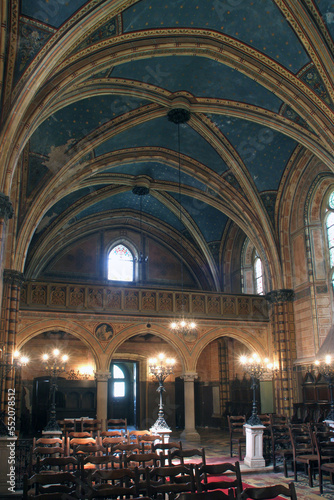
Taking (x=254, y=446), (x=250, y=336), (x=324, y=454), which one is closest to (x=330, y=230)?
(x=250, y=336)

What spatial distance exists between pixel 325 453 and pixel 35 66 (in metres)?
10.4

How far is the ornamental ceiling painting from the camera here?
11.0 m

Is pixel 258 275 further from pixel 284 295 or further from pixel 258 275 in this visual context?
pixel 284 295

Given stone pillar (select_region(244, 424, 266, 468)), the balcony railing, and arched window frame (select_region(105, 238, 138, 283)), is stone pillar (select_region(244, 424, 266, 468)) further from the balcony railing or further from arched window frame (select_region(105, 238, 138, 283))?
arched window frame (select_region(105, 238, 138, 283))

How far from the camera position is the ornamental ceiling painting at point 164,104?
10977mm

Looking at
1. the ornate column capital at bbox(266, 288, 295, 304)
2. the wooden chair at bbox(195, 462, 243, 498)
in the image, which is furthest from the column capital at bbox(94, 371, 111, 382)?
the wooden chair at bbox(195, 462, 243, 498)

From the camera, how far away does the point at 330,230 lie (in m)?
Result: 17.3

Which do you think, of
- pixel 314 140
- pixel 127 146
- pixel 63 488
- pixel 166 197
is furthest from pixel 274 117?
pixel 63 488

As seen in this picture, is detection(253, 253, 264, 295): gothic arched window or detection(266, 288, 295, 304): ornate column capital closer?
detection(266, 288, 295, 304): ornate column capital

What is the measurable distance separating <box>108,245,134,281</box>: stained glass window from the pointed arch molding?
39.0 ft

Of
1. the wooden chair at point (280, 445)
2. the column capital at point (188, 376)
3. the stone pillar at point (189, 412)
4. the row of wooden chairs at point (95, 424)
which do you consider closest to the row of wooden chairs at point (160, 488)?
the wooden chair at point (280, 445)

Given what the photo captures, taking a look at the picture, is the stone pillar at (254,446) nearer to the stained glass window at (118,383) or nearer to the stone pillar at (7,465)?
the stone pillar at (7,465)

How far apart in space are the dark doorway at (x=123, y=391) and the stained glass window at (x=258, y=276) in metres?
7.25

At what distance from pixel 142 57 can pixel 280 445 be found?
11.8 metres
